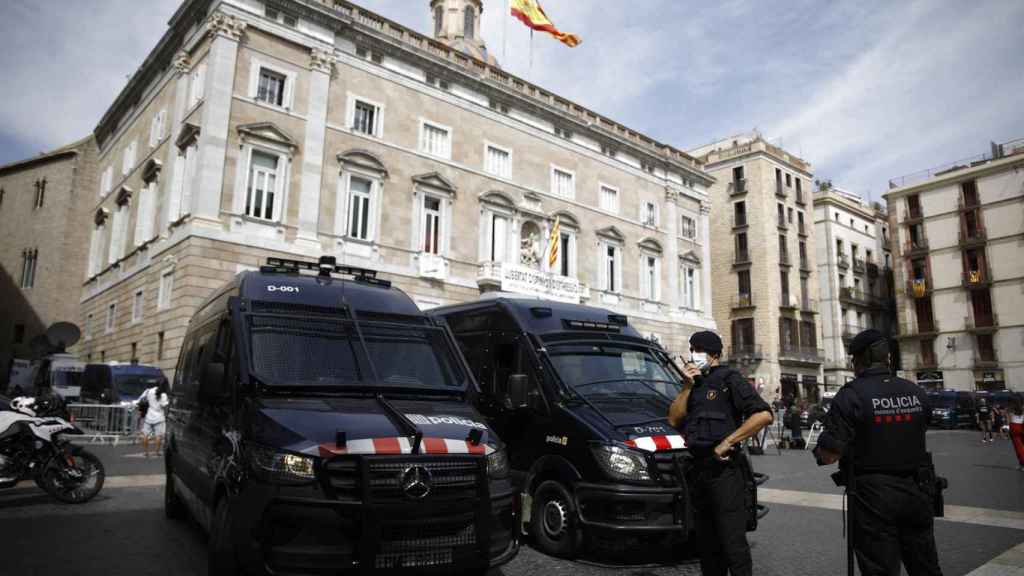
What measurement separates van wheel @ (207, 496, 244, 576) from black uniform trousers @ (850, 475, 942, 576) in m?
3.84

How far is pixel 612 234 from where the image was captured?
32625mm

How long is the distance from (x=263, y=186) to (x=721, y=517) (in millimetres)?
20340

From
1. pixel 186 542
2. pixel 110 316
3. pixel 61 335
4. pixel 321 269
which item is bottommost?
pixel 186 542

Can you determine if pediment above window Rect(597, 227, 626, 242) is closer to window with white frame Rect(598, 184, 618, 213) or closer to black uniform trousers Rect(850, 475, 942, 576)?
window with white frame Rect(598, 184, 618, 213)

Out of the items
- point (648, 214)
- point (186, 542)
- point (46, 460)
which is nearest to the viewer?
point (186, 542)

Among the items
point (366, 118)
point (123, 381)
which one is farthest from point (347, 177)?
point (123, 381)

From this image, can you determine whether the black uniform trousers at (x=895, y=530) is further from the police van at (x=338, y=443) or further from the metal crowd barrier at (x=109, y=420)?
the metal crowd barrier at (x=109, y=420)

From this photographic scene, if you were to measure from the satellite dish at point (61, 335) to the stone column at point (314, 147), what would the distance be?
13.6 m

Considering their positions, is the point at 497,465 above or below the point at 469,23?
below

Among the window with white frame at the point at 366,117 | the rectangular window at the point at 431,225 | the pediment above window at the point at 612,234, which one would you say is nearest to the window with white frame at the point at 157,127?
the window with white frame at the point at 366,117

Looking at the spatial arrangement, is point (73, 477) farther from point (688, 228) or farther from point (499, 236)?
point (688, 228)

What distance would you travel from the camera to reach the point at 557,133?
31.3 meters

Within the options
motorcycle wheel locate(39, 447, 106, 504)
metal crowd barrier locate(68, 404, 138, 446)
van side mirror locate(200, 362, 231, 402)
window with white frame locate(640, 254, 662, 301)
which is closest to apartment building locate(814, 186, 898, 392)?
window with white frame locate(640, 254, 662, 301)

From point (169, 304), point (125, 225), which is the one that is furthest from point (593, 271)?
point (125, 225)
